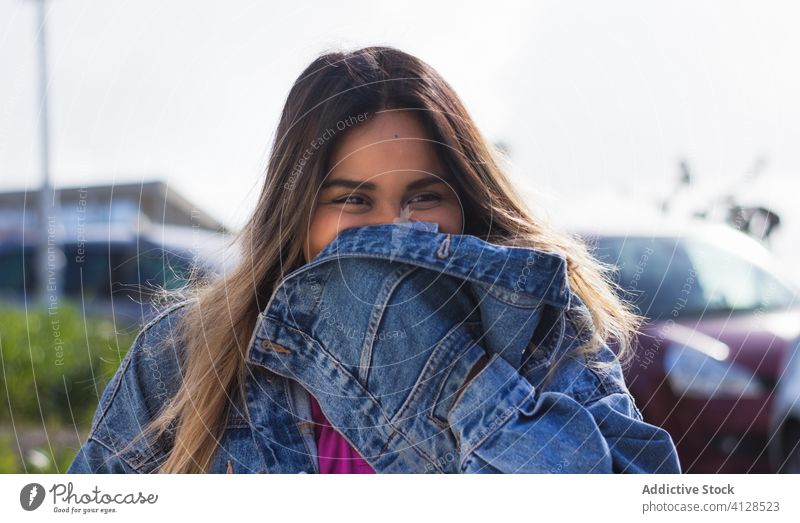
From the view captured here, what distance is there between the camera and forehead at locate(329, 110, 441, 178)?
4.49 feet

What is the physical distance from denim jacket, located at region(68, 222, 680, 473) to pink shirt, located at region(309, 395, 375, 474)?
2cm

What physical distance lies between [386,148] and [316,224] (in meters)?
0.18

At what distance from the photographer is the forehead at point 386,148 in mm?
1367

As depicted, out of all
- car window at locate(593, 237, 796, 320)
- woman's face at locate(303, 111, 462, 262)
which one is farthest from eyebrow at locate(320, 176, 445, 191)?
car window at locate(593, 237, 796, 320)

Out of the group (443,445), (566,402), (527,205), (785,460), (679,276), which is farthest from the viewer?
(679,276)

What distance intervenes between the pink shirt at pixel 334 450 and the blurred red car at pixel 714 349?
1.50 m

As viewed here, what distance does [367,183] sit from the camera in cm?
136

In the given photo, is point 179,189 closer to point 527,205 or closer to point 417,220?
point 417,220

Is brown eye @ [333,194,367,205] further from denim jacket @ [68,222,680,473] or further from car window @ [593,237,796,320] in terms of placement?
car window @ [593,237,796,320]

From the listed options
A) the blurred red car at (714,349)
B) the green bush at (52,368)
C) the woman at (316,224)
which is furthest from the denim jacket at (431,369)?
the green bush at (52,368)

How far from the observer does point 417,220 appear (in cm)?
135

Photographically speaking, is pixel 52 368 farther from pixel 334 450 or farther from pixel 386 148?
pixel 386 148
